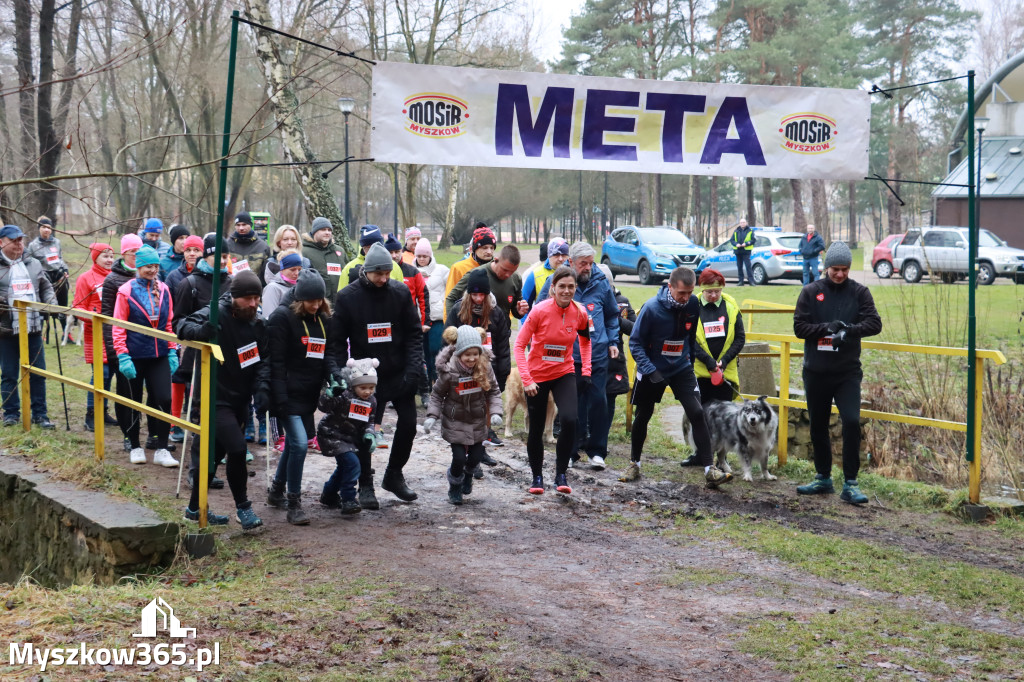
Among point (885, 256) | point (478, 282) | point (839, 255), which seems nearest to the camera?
point (839, 255)

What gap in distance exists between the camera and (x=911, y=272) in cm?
2894

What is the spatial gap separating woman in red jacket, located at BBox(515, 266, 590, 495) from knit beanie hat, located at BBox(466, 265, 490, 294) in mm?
721

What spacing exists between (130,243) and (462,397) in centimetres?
390

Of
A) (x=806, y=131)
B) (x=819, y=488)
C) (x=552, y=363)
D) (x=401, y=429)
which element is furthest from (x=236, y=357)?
(x=819, y=488)

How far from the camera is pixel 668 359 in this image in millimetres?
8531

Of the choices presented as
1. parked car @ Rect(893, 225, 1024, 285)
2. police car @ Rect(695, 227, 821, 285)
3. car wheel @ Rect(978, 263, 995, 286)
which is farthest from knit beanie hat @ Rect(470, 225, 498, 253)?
car wheel @ Rect(978, 263, 995, 286)

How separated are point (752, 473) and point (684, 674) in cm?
471

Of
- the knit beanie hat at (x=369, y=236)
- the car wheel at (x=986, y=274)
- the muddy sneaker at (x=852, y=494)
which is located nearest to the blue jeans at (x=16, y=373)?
the knit beanie hat at (x=369, y=236)

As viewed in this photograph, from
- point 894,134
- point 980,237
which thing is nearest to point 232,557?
point 980,237

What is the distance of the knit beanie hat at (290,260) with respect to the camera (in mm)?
8398

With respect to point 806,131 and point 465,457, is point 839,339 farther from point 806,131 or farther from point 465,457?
point 465,457

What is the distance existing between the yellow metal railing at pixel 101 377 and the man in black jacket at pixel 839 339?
4646 millimetres

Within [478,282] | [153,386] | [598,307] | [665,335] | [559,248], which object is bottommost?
[153,386]

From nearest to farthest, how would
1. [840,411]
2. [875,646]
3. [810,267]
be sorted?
[875,646], [840,411], [810,267]
